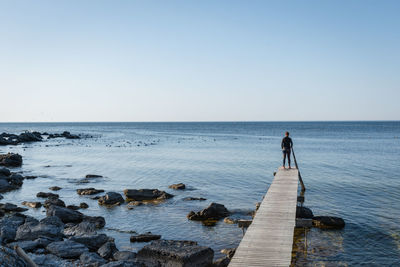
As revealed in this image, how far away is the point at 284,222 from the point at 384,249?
5.20 meters

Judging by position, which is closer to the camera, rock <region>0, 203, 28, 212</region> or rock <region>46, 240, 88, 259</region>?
rock <region>46, 240, 88, 259</region>

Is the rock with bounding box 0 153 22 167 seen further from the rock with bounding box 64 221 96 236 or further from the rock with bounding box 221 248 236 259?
the rock with bounding box 221 248 236 259

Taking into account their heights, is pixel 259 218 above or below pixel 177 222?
above

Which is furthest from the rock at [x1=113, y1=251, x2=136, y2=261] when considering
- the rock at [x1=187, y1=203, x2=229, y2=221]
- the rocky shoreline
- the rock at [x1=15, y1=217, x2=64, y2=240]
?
the rock at [x1=187, y1=203, x2=229, y2=221]

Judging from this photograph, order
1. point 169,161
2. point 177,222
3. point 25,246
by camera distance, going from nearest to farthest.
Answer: point 25,246
point 177,222
point 169,161

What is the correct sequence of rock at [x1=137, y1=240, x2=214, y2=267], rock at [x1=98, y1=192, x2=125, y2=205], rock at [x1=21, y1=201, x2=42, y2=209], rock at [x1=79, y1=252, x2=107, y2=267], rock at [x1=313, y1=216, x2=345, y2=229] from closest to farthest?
rock at [x1=79, y1=252, x2=107, y2=267] < rock at [x1=137, y1=240, x2=214, y2=267] < rock at [x1=313, y1=216, x2=345, y2=229] < rock at [x1=21, y1=201, x2=42, y2=209] < rock at [x1=98, y1=192, x2=125, y2=205]

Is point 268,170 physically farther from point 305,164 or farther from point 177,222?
point 177,222

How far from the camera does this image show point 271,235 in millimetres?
12391

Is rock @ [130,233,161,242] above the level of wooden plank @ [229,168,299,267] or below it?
below

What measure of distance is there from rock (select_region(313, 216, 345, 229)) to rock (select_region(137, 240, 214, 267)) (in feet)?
25.3

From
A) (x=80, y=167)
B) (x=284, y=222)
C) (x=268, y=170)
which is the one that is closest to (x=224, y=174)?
(x=268, y=170)

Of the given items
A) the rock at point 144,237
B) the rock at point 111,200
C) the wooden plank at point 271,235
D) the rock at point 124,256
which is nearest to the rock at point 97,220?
the rock at point 144,237

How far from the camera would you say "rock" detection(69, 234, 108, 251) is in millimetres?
14422

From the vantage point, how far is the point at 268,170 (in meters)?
36.5
